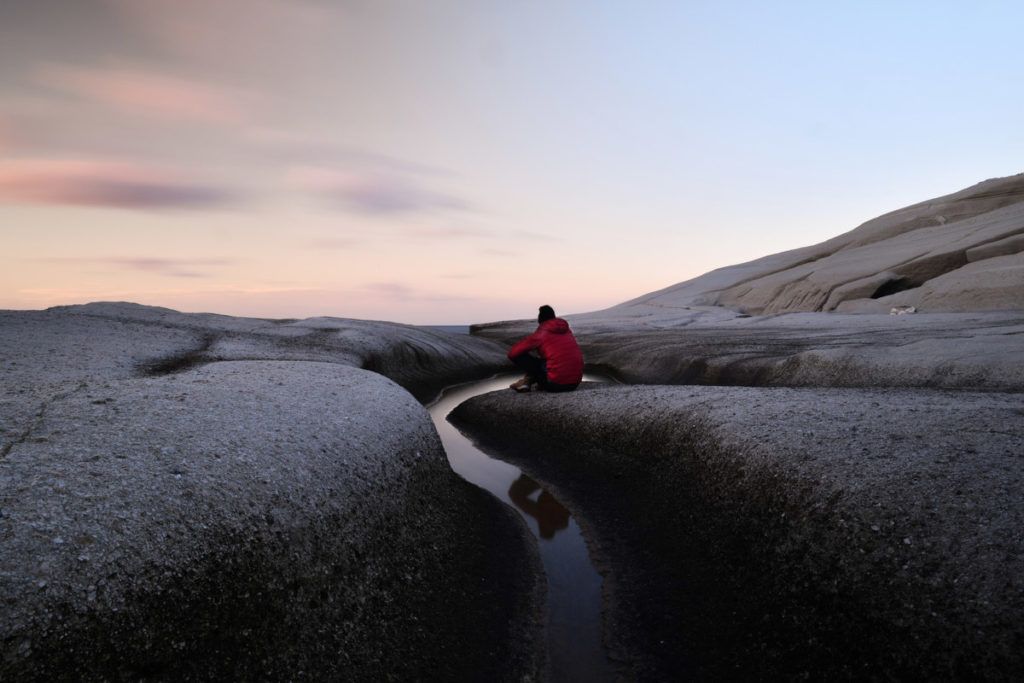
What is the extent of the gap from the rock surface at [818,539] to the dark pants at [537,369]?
4.45 meters

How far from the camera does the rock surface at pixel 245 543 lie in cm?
398

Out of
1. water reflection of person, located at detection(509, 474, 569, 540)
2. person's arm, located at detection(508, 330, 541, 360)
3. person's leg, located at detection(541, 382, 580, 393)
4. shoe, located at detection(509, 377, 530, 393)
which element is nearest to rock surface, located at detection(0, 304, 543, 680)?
water reflection of person, located at detection(509, 474, 569, 540)

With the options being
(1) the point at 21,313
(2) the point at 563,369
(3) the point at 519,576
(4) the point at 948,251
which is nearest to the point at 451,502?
(3) the point at 519,576

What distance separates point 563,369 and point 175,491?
990cm

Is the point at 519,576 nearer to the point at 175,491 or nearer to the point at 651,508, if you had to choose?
the point at 651,508

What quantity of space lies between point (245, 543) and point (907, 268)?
115 ft

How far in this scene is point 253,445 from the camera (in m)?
6.44

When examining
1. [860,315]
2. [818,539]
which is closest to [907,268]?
[860,315]

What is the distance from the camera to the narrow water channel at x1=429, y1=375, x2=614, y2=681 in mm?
5699

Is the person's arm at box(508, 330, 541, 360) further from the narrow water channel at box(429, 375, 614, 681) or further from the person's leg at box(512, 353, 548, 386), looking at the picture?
the narrow water channel at box(429, 375, 614, 681)

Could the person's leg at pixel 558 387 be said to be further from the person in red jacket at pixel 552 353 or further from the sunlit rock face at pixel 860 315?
the sunlit rock face at pixel 860 315

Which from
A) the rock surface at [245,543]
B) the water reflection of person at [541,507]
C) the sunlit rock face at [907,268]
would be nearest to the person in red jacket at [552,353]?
the water reflection of person at [541,507]

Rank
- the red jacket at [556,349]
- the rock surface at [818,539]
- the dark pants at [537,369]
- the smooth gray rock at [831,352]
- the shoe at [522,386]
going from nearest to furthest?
the rock surface at [818,539], the smooth gray rock at [831,352], the red jacket at [556,349], the dark pants at [537,369], the shoe at [522,386]

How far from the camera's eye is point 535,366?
14.7 m
